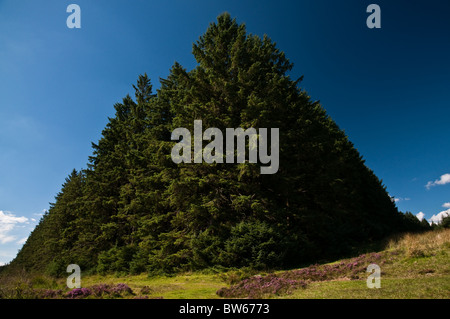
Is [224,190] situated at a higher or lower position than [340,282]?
higher

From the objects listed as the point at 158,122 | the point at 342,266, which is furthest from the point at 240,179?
the point at 158,122

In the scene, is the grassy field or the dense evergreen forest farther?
the dense evergreen forest

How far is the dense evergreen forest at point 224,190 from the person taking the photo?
1384 centimetres

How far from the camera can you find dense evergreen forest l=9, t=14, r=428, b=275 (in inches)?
545

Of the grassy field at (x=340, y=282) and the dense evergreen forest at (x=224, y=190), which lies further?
the dense evergreen forest at (x=224, y=190)

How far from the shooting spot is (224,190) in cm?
1559

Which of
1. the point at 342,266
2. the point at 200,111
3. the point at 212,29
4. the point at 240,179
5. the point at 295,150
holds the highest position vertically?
the point at 212,29

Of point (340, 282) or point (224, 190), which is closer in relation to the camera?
point (340, 282)

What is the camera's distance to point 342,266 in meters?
10.9
